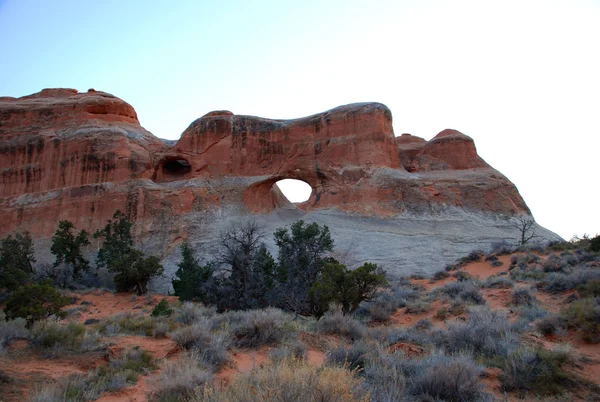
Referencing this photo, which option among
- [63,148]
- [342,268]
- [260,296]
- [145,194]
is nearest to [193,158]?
[145,194]

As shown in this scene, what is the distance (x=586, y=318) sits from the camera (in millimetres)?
8375

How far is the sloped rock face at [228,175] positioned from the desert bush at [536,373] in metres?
23.4

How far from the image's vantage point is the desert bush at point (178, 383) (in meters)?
4.88

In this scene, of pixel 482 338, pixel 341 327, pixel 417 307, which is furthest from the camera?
pixel 417 307

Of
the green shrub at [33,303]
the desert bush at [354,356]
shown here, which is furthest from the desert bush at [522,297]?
the green shrub at [33,303]

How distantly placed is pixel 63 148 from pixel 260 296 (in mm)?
28591

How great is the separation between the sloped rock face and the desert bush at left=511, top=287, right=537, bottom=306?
16840mm

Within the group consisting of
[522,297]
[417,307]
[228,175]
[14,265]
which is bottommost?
[14,265]

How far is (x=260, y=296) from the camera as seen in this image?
17875mm

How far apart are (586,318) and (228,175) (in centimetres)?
3134

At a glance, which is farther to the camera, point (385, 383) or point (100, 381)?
point (100, 381)

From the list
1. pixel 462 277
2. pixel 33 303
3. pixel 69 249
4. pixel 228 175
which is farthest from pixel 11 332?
pixel 228 175

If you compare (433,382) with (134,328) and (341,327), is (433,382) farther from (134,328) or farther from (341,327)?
(134,328)

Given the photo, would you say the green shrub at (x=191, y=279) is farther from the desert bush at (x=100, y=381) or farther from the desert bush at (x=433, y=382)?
the desert bush at (x=433, y=382)
